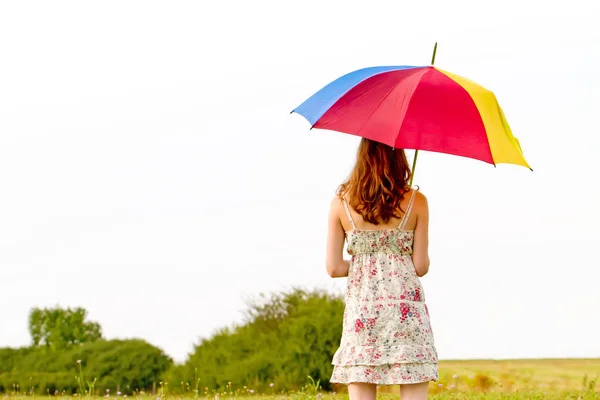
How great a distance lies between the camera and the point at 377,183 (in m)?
4.69

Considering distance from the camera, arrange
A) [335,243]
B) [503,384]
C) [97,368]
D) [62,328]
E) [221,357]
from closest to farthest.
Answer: [335,243] → [503,384] → [221,357] → [97,368] → [62,328]

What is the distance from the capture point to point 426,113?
4.89m

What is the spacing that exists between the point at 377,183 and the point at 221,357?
30.2 feet

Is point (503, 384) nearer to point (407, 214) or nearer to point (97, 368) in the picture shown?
point (407, 214)

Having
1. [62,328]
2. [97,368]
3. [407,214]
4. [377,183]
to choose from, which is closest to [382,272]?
[407,214]

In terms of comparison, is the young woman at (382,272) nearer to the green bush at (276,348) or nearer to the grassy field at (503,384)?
the grassy field at (503,384)

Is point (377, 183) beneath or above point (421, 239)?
above

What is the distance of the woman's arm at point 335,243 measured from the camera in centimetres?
480

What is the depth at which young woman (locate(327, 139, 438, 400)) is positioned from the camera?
4.71 metres

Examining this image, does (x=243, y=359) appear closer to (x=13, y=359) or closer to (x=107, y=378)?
(x=107, y=378)

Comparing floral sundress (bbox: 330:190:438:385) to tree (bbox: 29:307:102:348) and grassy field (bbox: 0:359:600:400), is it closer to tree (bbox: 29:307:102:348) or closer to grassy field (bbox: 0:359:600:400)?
grassy field (bbox: 0:359:600:400)

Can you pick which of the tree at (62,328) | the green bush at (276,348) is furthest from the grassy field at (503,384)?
the tree at (62,328)

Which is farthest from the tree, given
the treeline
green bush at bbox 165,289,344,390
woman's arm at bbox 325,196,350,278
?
woman's arm at bbox 325,196,350,278

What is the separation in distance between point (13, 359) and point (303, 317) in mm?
7990
